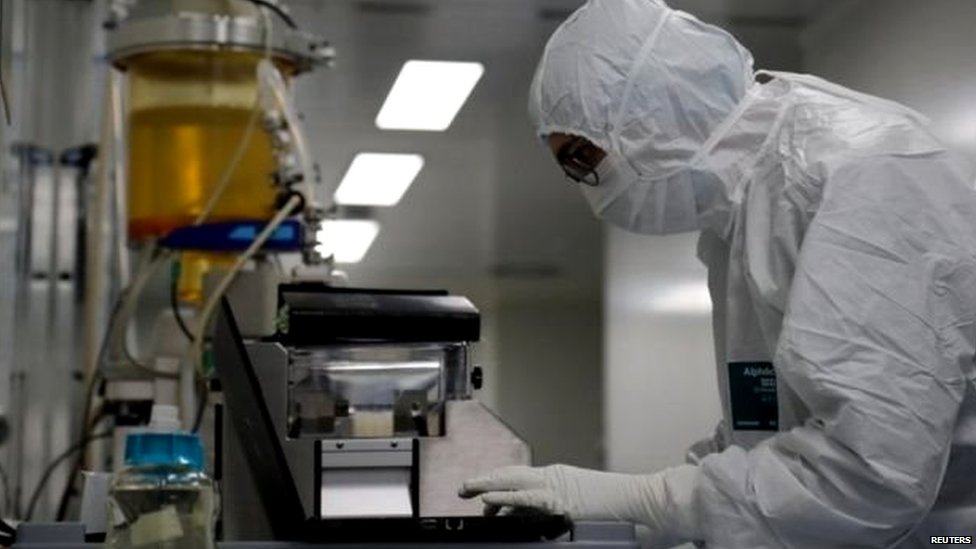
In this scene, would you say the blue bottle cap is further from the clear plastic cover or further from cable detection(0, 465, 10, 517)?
cable detection(0, 465, 10, 517)

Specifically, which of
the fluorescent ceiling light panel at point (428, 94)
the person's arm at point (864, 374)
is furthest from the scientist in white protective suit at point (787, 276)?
the fluorescent ceiling light panel at point (428, 94)

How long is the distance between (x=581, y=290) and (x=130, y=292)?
5100mm

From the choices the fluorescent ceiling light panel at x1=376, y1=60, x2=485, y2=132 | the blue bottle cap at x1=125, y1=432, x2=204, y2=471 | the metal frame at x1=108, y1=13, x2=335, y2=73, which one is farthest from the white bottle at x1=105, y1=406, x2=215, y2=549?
the fluorescent ceiling light panel at x1=376, y1=60, x2=485, y2=132

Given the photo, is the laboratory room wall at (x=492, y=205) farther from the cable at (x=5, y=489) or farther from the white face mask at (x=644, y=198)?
the cable at (x=5, y=489)

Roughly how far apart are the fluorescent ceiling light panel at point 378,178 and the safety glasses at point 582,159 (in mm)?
3496

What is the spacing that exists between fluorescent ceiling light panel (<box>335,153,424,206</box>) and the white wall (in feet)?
3.09

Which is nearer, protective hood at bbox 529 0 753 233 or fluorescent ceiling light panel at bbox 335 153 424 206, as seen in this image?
protective hood at bbox 529 0 753 233

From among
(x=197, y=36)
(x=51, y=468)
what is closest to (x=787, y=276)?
(x=197, y=36)

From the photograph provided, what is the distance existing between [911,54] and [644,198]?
6.43ft

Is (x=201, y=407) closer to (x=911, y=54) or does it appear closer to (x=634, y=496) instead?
(x=634, y=496)

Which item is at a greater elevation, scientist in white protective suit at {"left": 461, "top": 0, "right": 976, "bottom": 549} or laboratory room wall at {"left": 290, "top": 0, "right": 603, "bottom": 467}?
laboratory room wall at {"left": 290, "top": 0, "right": 603, "bottom": 467}

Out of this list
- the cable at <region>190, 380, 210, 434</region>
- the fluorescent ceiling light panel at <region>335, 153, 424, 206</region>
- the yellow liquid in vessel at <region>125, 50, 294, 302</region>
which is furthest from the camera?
the fluorescent ceiling light panel at <region>335, 153, 424, 206</region>

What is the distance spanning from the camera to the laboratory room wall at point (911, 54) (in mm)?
3238

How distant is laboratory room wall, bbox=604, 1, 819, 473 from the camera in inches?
222
